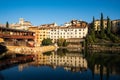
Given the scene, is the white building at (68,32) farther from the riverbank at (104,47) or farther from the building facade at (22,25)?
the building facade at (22,25)

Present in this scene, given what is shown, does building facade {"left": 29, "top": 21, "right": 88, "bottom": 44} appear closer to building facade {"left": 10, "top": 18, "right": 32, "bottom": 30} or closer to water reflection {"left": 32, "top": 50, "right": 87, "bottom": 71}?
building facade {"left": 10, "top": 18, "right": 32, "bottom": 30}

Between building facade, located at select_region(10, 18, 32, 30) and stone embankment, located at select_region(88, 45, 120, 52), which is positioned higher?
building facade, located at select_region(10, 18, 32, 30)

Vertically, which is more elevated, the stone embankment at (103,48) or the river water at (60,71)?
the stone embankment at (103,48)

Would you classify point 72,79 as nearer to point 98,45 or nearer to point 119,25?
point 98,45

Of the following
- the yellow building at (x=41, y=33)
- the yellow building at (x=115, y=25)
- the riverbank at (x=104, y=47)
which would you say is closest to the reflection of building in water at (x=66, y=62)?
the riverbank at (x=104, y=47)

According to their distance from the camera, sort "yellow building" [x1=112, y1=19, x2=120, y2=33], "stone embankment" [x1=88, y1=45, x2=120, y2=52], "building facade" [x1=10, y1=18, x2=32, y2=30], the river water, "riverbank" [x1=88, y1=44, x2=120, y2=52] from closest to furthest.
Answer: the river water, "stone embankment" [x1=88, y1=45, x2=120, y2=52], "riverbank" [x1=88, y1=44, x2=120, y2=52], "yellow building" [x1=112, y1=19, x2=120, y2=33], "building facade" [x1=10, y1=18, x2=32, y2=30]

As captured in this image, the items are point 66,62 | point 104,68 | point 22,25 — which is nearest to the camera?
point 104,68

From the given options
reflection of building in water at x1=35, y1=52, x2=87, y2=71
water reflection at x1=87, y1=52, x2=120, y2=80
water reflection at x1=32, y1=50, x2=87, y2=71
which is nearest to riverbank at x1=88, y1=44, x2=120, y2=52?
water reflection at x1=32, y1=50, x2=87, y2=71

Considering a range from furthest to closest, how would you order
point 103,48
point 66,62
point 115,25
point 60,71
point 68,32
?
point 115,25, point 68,32, point 103,48, point 66,62, point 60,71

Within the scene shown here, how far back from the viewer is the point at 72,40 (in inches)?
3826

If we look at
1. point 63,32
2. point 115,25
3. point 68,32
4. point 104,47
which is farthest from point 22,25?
point 104,47

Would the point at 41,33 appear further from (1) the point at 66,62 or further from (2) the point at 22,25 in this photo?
(1) the point at 66,62

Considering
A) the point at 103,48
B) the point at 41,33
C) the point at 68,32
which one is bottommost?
the point at 103,48

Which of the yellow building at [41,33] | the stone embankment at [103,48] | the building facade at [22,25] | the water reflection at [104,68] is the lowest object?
the water reflection at [104,68]
